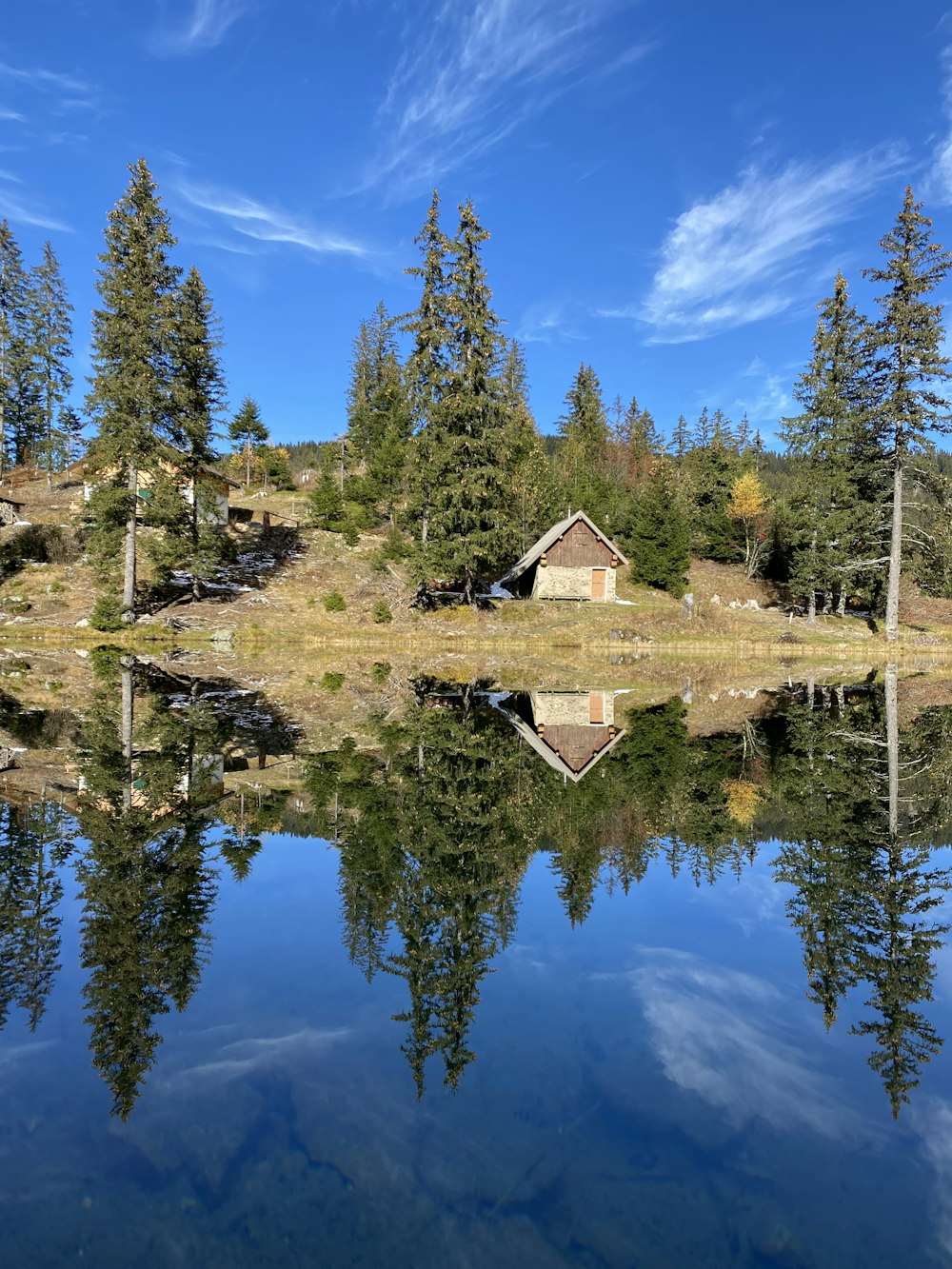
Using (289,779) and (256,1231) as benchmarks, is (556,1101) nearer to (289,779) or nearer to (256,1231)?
(256,1231)

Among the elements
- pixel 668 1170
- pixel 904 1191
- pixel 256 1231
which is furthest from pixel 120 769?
pixel 904 1191

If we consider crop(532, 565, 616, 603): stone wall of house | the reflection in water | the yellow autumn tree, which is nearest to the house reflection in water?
the reflection in water

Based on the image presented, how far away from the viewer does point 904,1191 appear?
151 inches

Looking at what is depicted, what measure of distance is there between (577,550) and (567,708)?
2709cm

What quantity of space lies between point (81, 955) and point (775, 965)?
580 cm

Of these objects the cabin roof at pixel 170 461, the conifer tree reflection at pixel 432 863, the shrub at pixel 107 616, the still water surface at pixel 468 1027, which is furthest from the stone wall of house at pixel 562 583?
the still water surface at pixel 468 1027

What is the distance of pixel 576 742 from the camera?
16141mm

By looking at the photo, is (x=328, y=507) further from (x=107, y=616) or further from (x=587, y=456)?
(x=587, y=456)

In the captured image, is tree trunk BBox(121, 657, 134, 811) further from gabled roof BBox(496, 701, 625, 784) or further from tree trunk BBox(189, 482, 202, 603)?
tree trunk BBox(189, 482, 202, 603)

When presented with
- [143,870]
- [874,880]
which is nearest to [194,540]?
[143,870]

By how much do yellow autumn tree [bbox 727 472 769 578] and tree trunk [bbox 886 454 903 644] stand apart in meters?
15.9

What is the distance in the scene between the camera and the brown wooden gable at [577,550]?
153 feet

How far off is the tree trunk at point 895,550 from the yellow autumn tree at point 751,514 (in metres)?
15.9

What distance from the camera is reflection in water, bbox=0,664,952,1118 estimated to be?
5711 millimetres
